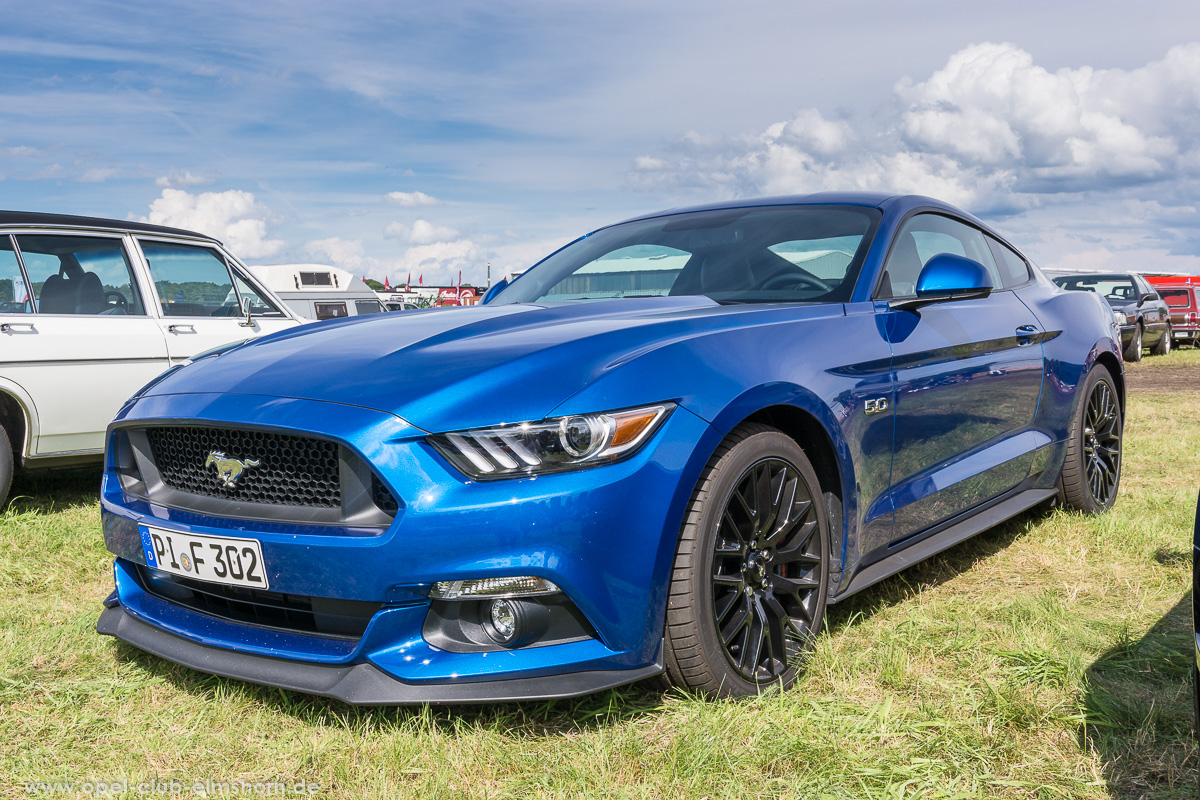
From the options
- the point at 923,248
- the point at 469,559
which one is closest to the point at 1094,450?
the point at 923,248

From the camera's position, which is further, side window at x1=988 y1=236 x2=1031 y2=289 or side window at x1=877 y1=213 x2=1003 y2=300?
side window at x1=988 y1=236 x2=1031 y2=289

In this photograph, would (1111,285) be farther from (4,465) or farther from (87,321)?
(4,465)

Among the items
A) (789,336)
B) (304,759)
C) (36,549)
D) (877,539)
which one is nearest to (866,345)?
(789,336)

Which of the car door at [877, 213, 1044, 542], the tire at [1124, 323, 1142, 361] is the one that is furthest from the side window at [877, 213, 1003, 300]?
the tire at [1124, 323, 1142, 361]

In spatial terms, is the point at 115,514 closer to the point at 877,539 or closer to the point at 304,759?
the point at 304,759

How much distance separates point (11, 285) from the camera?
491 centimetres

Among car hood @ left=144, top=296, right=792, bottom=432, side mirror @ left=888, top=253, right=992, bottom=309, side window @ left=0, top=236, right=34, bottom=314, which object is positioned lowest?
car hood @ left=144, top=296, right=792, bottom=432

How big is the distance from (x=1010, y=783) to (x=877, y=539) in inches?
38.1

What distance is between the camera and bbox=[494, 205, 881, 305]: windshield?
10.4 feet

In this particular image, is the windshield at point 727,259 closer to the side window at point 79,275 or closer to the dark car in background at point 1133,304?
the side window at point 79,275

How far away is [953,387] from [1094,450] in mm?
1687

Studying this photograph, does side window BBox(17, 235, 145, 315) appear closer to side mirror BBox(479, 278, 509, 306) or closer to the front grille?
side mirror BBox(479, 278, 509, 306)

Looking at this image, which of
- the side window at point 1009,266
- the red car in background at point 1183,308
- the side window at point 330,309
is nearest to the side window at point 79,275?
the side window at point 1009,266

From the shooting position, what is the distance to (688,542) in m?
2.25
